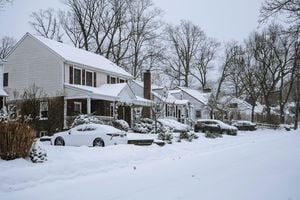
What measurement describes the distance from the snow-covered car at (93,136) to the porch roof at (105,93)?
8930 mm

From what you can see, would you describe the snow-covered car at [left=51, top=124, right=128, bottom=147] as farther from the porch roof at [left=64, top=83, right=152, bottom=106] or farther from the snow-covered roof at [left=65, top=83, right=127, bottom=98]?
the snow-covered roof at [left=65, top=83, right=127, bottom=98]

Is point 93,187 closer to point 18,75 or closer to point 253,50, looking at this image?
point 18,75

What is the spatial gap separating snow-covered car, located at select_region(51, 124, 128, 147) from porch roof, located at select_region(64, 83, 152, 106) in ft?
29.3

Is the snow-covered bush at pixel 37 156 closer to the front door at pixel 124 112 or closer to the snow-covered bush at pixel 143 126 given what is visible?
the snow-covered bush at pixel 143 126

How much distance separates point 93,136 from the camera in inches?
805

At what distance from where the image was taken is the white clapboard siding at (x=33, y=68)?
32156 millimetres

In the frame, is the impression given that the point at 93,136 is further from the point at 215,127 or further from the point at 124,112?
the point at 215,127

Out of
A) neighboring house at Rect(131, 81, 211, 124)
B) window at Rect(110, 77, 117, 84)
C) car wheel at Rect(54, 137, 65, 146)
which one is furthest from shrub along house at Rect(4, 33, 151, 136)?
car wheel at Rect(54, 137, 65, 146)

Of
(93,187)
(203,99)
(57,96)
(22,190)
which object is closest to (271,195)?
(93,187)

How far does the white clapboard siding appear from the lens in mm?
32156

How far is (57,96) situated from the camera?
3138cm

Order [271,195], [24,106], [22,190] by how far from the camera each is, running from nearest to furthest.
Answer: [271,195], [22,190], [24,106]

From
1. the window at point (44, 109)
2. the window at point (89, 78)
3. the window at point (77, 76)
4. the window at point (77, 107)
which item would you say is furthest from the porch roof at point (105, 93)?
the window at point (44, 109)

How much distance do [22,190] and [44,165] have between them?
217 centimetres
